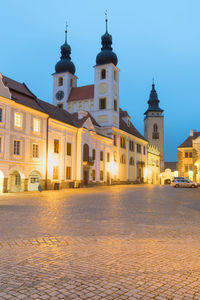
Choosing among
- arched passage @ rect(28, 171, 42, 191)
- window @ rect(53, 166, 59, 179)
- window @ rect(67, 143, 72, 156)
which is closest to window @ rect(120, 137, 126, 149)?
window @ rect(67, 143, 72, 156)

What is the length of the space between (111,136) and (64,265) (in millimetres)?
46799

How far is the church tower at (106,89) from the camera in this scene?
2062 inches

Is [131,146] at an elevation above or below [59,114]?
below

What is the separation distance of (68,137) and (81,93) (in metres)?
21.0

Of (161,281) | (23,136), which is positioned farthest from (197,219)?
(23,136)

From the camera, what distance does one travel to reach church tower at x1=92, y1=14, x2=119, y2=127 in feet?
172

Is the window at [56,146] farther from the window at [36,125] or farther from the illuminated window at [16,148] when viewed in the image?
the illuminated window at [16,148]

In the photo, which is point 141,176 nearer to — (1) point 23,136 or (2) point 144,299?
(1) point 23,136

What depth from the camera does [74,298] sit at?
367 cm

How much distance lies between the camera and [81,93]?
2281 inches

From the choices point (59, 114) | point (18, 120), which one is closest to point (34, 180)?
point (18, 120)

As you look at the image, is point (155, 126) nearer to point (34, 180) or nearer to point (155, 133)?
point (155, 133)

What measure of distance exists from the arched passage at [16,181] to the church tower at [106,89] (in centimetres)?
2404

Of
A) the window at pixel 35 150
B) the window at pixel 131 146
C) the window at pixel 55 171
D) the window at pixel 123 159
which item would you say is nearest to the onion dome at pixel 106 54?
the window at pixel 131 146
